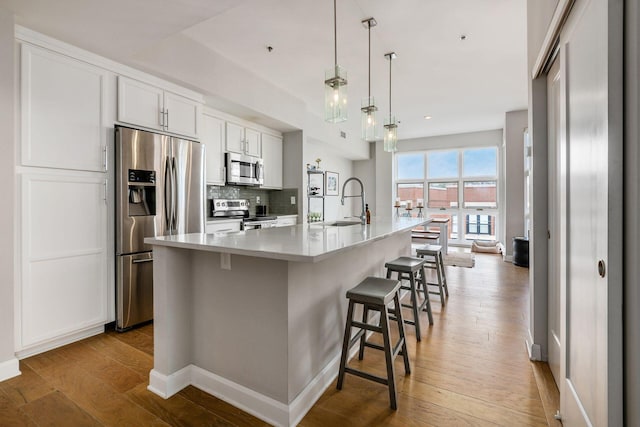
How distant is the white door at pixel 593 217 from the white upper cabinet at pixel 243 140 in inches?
148

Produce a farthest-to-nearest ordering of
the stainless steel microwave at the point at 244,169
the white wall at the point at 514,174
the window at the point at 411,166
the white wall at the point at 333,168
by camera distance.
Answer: the window at the point at 411,166 < the white wall at the point at 333,168 < the white wall at the point at 514,174 < the stainless steel microwave at the point at 244,169

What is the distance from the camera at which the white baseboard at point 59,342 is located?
229 centimetres

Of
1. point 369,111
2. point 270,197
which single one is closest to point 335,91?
point 369,111

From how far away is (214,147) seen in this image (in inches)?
164

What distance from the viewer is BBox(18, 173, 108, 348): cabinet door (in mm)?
2271

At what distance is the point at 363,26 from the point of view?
2.95 m

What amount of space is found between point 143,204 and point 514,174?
6188mm

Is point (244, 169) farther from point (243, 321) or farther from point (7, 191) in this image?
point (243, 321)

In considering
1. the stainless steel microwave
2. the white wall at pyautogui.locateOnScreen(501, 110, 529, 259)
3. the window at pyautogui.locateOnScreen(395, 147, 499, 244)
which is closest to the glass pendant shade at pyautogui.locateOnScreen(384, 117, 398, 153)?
the stainless steel microwave

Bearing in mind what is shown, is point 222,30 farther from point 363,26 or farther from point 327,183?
point 327,183

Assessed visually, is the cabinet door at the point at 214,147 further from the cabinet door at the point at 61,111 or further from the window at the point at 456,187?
the window at the point at 456,187

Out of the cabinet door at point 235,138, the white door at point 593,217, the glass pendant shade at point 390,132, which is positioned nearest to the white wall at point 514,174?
the glass pendant shade at point 390,132

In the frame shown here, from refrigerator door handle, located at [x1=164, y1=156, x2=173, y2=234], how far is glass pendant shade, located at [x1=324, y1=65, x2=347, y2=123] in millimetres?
1701

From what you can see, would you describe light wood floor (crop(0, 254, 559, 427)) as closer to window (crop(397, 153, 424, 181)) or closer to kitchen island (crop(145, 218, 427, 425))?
kitchen island (crop(145, 218, 427, 425))
